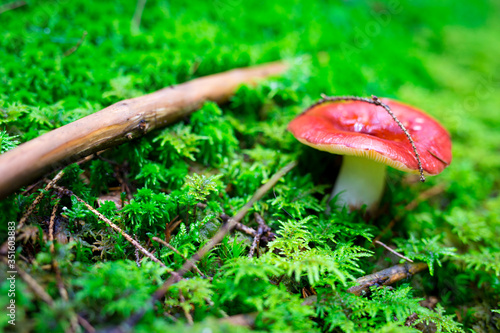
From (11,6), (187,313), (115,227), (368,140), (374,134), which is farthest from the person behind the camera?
(11,6)

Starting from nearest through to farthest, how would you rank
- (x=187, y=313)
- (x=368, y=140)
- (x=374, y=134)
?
(x=187, y=313) → (x=368, y=140) → (x=374, y=134)

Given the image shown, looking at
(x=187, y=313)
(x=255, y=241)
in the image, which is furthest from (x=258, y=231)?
(x=187, y=313)

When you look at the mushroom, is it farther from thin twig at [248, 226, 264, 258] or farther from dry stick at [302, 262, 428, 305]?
thin twig at [248, 226, 264, 258]

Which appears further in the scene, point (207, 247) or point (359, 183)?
point (359, 183)

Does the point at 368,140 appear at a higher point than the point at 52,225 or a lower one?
higher

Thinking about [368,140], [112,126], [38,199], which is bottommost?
[38,199]

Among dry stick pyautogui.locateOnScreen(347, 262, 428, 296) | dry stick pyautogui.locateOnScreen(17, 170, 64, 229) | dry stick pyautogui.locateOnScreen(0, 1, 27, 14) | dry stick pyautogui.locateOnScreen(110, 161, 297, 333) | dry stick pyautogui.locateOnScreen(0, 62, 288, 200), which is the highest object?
dry stick pyautogui.locateOnScreen(0, 1, 27, 14)

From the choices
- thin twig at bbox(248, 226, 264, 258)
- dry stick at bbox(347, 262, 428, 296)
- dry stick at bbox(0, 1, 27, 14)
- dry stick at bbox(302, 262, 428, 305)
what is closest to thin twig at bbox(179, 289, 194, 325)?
thin twig at bbox(248, 226, 264, 258)

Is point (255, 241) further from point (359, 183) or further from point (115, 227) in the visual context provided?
point (359, 183)

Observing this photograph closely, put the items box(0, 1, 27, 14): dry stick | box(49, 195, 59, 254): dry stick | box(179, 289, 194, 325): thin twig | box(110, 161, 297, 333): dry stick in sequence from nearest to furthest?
box(110, 161, 297, 333): dry stick → box(179, 289, 194, 325): thin twig → box(49, 195, 59, 254): dry stick → box(0, 1, 27, 14): dry stick
